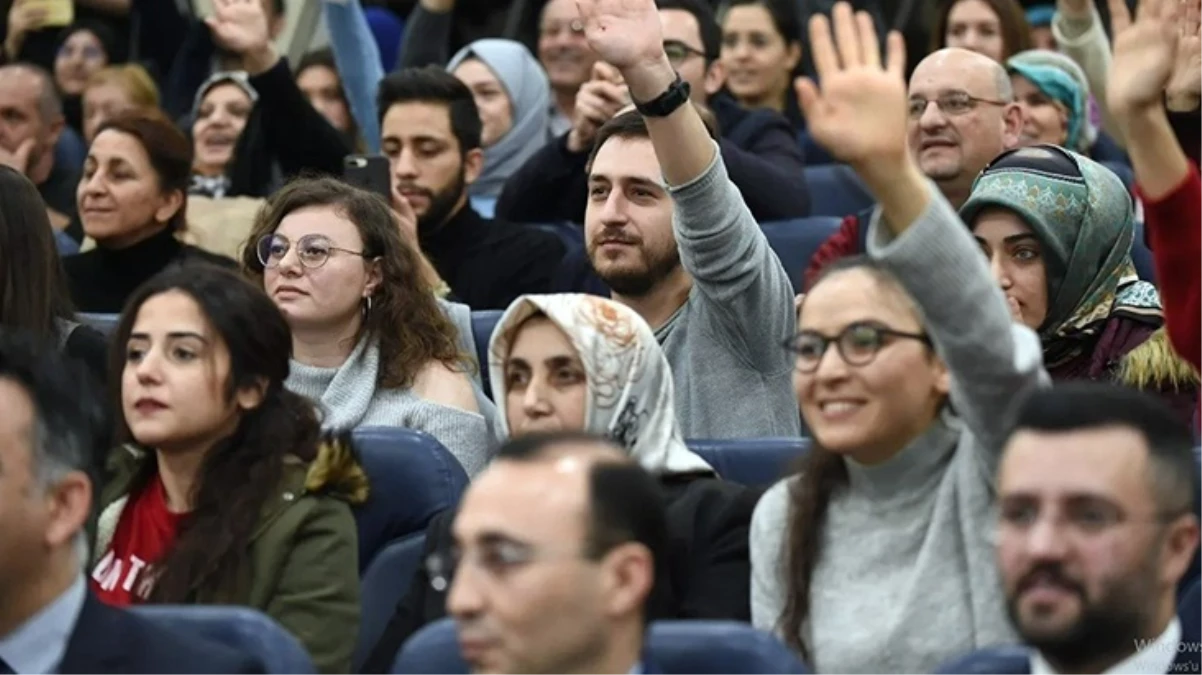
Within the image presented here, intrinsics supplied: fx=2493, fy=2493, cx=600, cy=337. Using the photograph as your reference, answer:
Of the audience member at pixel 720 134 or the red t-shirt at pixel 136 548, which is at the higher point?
the audience member at pixel 720 134

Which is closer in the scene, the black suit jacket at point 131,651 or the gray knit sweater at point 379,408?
the black suit jacket at point 131,651

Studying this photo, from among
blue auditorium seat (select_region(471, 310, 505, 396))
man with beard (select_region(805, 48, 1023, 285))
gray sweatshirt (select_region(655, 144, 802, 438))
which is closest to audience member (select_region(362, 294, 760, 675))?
gray sweatshirt (select_region(655, 144, 802, 438))

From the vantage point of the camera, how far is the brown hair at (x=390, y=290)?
4336mm

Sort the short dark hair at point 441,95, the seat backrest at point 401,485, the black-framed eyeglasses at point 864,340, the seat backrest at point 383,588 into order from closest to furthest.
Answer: the black-framed eyeglasses at point 864,340 → the seat backrest at point 383,588 → the seat backrest at point 401,485 → the short dark hair at point 441,95

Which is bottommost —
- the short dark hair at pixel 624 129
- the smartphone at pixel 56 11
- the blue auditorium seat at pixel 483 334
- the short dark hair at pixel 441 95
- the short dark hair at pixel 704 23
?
the blue auditorium seat at pixel 483 334

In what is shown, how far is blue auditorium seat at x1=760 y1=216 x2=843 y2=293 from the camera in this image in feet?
18.1

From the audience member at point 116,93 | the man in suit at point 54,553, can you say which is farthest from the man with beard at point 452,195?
the man in suit at point 54,553

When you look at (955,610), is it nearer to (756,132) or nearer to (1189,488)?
(1189,488)

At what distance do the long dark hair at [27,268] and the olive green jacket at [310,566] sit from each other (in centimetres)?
80

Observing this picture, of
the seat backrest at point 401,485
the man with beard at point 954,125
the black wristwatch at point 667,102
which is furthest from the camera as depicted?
the man with beard at point 954,125

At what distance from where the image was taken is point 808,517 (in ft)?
9.96

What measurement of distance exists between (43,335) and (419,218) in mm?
1620

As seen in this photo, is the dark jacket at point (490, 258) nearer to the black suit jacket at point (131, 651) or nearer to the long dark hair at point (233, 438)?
the long dark hair at point (233, 438)

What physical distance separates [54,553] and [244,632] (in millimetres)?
223
